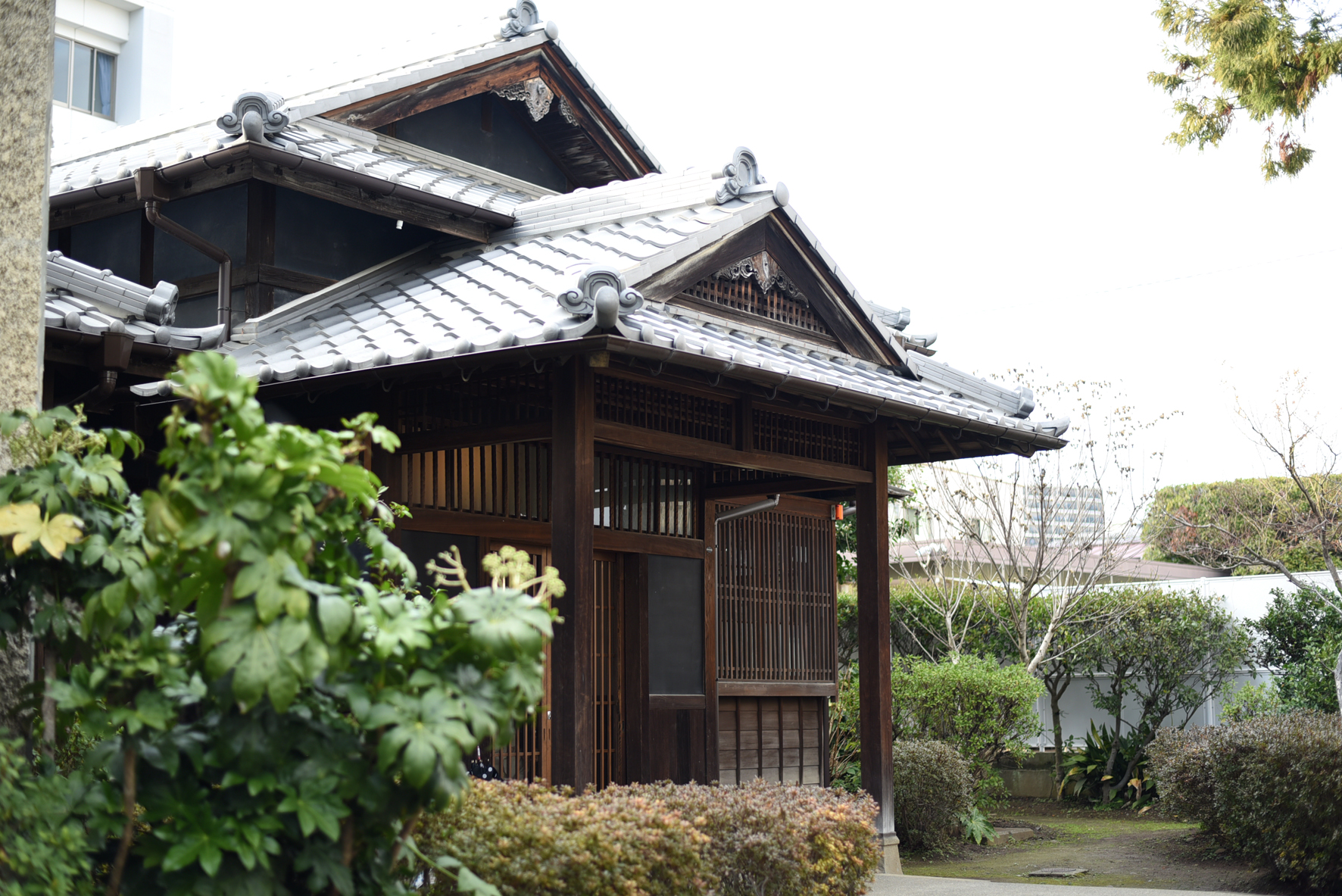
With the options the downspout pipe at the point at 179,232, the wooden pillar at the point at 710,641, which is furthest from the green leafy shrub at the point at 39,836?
the wooden pillar at the point at 710,641

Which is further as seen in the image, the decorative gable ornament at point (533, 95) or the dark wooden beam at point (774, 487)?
the decorative gable ornament at point (533, 95)

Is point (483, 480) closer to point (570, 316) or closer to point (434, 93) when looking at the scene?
point (570, 316)

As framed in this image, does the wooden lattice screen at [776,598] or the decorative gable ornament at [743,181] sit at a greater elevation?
the decorative gable ornament at [743,181]

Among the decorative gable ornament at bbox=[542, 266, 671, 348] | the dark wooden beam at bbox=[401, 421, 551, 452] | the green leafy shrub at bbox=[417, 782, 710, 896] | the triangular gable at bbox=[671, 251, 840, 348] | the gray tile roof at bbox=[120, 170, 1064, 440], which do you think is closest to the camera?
the green leafy shrub at bbox=[417, 782, 710, 896]

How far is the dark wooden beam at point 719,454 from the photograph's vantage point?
25.8 ft

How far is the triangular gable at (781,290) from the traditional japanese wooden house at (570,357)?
2cm

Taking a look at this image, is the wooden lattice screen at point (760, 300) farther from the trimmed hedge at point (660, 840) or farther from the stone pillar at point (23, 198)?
the stone pillar at point (23, 198)

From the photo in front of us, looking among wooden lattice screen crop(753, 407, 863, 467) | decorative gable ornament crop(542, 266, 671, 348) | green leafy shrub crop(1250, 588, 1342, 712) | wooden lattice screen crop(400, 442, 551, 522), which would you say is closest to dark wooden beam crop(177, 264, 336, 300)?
wooden lattice screen crop(400, 442, 551, 522)

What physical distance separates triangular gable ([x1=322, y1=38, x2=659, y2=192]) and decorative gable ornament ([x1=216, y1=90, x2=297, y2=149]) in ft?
5.63

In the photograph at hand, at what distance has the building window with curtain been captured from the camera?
28609 mm

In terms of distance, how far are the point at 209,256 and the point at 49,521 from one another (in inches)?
223

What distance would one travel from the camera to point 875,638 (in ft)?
32.7

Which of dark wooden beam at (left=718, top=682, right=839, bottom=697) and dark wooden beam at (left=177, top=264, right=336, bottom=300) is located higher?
dark wooden beam at (left=177, top=264, right=336, bottom=300)

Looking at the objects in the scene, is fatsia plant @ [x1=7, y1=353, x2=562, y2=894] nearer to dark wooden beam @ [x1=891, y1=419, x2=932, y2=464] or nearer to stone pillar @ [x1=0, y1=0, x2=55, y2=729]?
stone pillar @ [x1=0, y1=0, x2=55, y2=729]
